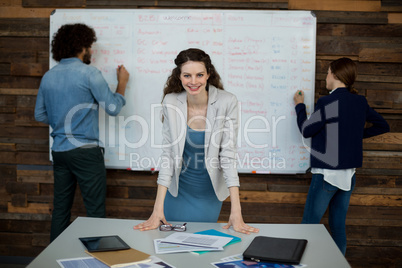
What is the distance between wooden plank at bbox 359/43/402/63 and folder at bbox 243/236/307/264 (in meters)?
1.97

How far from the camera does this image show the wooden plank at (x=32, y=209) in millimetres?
3215

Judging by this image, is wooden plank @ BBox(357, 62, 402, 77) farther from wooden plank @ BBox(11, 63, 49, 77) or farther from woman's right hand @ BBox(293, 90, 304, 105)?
wooden plank @ BBox(11, 63, 49, 77)

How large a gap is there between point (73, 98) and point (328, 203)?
1808mm

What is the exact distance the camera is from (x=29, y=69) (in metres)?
3.13

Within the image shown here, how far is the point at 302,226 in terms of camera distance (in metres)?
1.76

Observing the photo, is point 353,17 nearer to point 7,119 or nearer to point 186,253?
point 186,253

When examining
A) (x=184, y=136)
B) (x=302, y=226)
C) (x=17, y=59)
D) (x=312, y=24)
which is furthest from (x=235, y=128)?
(x=17, y=59)

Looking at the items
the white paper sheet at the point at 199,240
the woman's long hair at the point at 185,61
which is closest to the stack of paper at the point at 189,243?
the white paper sheet at the point at 199,240

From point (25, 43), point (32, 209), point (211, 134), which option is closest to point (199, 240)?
point (211, 134)

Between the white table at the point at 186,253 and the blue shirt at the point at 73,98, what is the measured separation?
984 millimetres

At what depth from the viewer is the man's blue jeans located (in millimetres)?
2484

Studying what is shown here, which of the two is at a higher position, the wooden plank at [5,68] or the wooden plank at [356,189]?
the wooden plank at [5,68]

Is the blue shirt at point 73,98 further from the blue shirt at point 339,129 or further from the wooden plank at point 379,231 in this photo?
the wooden plank at point 379,231

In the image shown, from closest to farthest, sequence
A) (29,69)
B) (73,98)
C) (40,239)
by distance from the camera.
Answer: (73,98) < (29,69) < (40,239)
